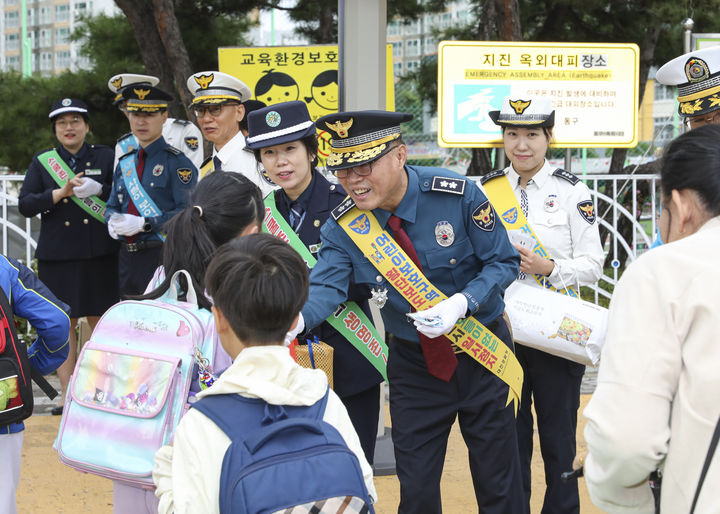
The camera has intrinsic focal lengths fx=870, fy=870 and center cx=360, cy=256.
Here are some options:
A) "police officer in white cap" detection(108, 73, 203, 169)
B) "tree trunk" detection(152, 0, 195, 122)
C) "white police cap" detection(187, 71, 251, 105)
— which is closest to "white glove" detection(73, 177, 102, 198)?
"police officer in white cap" detection(108, 73, 203, 169)

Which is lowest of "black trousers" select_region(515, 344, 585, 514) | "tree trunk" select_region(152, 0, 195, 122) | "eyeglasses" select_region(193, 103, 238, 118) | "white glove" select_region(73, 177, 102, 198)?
"black trousers" select_region(515, 344, 585, 514)

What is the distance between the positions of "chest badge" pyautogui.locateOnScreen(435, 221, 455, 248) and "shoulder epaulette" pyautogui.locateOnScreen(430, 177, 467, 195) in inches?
4.4

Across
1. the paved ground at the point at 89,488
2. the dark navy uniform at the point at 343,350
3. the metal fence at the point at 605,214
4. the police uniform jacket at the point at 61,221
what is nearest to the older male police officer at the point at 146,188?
the police uniform jacket at the point at 61,221

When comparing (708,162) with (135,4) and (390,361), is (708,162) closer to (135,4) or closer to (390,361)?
(390,361)

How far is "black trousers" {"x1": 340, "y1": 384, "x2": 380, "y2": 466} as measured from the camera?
10.9ft

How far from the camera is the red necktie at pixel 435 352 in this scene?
9.73 feet

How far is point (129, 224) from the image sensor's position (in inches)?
198

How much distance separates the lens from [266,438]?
170 centimetres

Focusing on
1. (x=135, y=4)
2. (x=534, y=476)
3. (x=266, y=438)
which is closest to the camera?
(x=266, y=438)

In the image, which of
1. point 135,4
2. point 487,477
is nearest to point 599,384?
point 487,477

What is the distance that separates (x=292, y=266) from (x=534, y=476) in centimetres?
303

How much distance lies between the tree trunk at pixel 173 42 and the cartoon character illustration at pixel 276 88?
173 cm

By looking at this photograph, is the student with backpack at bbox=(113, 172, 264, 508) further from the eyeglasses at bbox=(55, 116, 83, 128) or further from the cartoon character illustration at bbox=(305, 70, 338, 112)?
the cartoon character illustration at bbox=(305, 70, 338, 112)

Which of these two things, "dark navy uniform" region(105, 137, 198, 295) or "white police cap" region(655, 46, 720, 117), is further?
"dark navy uniform" region(105, 137, 198, 295)
